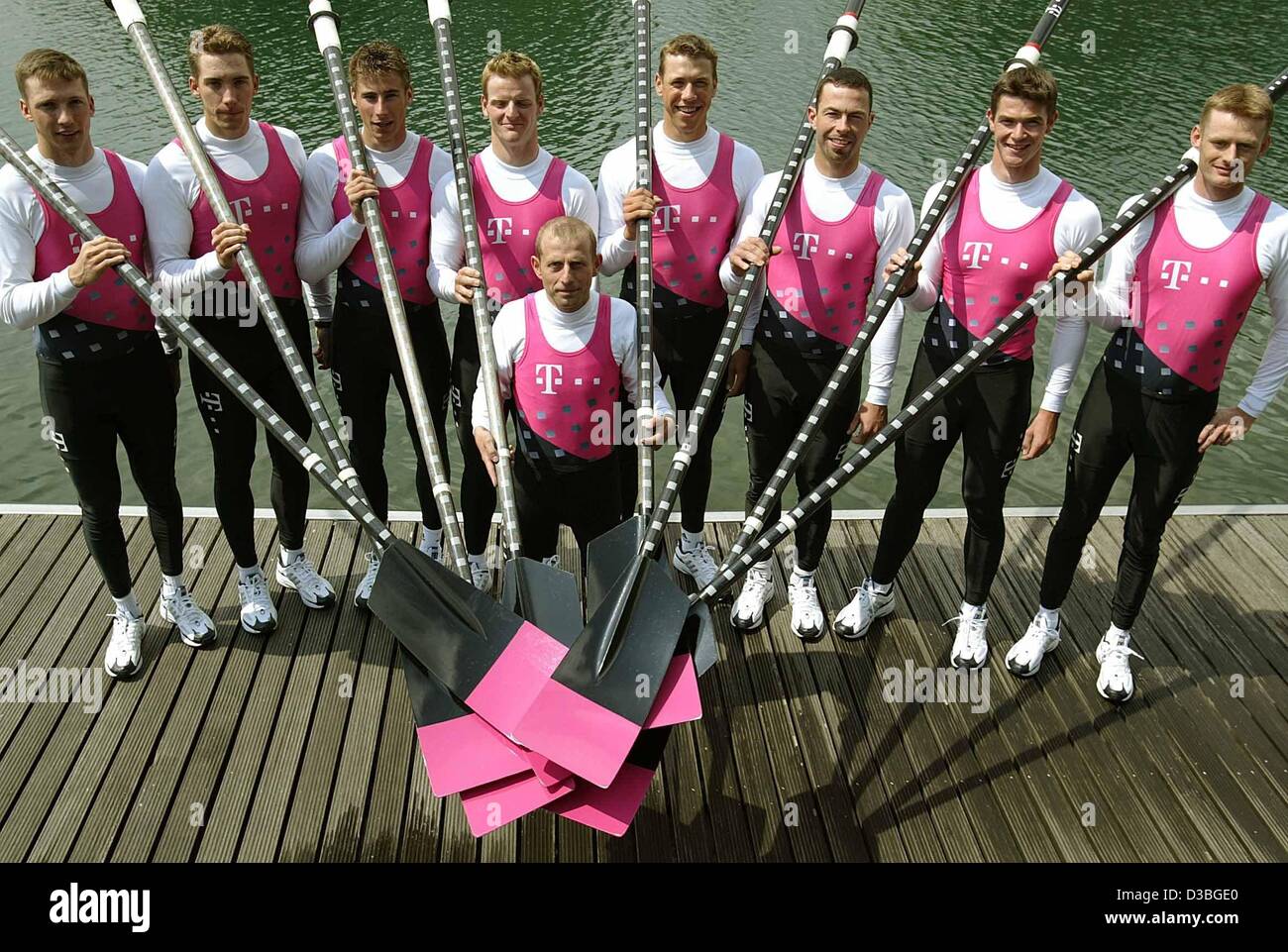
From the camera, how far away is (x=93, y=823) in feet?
11.9

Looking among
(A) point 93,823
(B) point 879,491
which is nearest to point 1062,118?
(B) point 879,491

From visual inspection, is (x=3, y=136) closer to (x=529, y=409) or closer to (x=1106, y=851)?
(x=529, y=409)

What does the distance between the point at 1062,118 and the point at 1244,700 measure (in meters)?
8.52

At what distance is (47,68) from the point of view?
3436 millimetres

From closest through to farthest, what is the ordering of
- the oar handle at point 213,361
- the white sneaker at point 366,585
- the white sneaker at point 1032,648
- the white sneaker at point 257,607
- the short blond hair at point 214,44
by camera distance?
the oar handle at point 213,361 → the short blond hair at point 214,44 → the white sneaker at point 1032,648 → the white sneaker at point 257,607 → the white sneaker at point 366,585

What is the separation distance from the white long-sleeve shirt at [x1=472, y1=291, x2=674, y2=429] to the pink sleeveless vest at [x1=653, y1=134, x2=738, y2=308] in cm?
48

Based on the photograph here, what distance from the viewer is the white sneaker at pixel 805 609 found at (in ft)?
15.0

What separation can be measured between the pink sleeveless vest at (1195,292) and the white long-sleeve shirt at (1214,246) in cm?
2

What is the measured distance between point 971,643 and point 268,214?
3.24 m

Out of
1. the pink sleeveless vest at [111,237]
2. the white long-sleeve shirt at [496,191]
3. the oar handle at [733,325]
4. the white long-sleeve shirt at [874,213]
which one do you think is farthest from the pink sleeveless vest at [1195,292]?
the pink sleeveless vest at [111,237]

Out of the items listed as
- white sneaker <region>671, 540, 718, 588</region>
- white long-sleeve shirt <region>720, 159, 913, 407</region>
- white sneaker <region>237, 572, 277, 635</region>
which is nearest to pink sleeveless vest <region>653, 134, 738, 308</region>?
white long-sleeve shirt <region>720, 159, 913, 407</region>

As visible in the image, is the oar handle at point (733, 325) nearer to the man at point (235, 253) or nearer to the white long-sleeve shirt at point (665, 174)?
the white long-sleeve shirt at point (665, 174)

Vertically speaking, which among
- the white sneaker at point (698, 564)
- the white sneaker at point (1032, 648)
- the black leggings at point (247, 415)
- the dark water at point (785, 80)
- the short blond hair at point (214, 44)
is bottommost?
the dark water at point (785, 80)

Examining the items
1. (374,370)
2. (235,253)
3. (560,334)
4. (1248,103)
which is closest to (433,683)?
(560,334)
